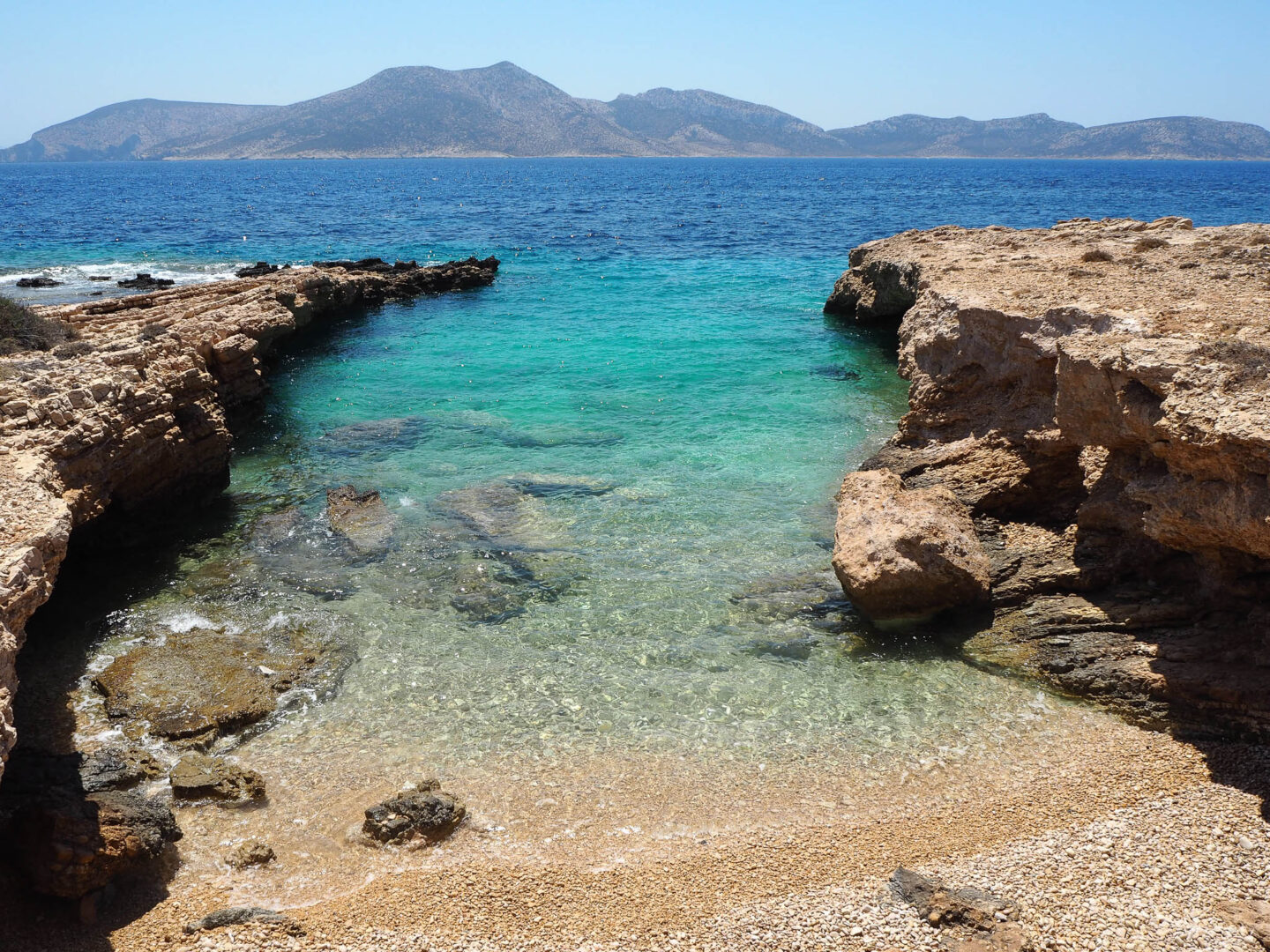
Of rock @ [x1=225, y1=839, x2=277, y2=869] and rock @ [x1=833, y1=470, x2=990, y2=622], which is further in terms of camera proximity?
rock @ [x1=833, y1=470, x2=990, y2=622]

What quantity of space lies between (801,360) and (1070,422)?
52.5 feet

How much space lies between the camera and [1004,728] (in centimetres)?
983

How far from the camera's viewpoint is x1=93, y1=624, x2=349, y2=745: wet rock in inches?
395

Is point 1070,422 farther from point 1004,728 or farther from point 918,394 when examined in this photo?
point 918,394

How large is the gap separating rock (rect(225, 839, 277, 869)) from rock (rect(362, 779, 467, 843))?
2.78 ft

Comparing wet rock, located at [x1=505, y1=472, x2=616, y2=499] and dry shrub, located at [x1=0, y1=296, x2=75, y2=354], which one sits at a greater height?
dry shrub, located at [x1=0, y1=296, x2=75, y2=354]

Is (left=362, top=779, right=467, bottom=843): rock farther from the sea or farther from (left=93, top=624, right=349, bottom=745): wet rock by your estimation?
(left=93, top=624, right=349, bottom=745): wet rock

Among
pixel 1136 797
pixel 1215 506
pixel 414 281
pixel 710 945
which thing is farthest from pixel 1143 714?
pixel 414 281

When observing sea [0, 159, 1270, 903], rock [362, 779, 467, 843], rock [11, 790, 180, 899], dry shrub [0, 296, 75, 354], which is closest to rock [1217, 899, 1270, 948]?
sea [0, 159, 1270, 903]

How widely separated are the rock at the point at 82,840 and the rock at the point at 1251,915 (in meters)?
Answer: 9.23

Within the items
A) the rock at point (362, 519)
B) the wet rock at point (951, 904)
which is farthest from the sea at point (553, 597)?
the wet rock at point (951, 904)

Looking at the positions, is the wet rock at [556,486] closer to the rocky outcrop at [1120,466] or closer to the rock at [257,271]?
the rocky outcrop at [1120,466]

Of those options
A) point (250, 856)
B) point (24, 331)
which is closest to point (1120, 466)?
point (250, 856)

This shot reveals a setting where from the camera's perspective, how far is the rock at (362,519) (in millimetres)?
14594
